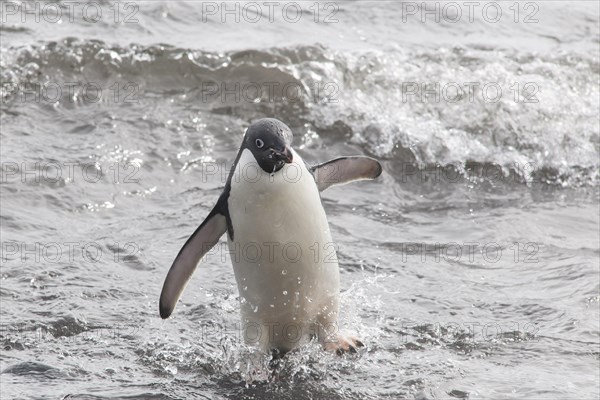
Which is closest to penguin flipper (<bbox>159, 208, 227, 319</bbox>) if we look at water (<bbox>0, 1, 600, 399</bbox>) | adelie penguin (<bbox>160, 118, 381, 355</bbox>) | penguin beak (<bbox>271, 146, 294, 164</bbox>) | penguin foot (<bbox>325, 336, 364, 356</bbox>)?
adelie penguin (<bbox>160, 118, 381, 355</bbox>)

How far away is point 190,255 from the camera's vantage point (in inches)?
202

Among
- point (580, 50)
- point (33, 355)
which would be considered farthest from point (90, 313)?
point (580, 50)

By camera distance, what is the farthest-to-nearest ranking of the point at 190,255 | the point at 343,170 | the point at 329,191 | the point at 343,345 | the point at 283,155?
the point at 329,191
the point at 343,170
the point at 343,345
the point at 190,255
the point at 283,155

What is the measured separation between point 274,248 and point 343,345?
2.36 ft

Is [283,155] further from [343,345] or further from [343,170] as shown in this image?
[343,345]

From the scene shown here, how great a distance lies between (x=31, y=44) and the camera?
33.9 feet

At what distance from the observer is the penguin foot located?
17.3 feet

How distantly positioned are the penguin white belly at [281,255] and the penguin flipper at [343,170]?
30cm

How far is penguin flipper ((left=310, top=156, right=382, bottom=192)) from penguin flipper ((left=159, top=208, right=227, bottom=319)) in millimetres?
600

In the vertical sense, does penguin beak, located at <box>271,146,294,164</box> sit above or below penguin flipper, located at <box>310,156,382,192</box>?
above

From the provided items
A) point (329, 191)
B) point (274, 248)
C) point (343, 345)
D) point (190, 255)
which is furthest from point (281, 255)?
point (329, 191)

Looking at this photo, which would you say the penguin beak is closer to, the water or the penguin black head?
the penguin black head

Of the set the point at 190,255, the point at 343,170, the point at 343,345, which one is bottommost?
the point at 343,345

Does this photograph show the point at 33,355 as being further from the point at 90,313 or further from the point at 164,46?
the point at 164,46
